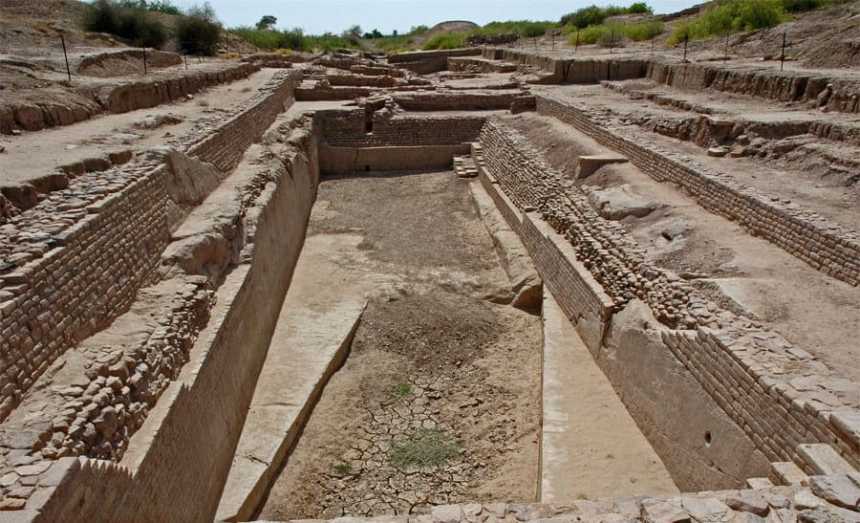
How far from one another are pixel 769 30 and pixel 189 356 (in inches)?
779

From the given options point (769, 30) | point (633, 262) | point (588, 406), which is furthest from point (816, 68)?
point (588, 406)

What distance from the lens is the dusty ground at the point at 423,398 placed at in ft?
19.4

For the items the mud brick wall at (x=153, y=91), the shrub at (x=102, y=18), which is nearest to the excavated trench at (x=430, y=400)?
the mud brick wall at (x=153, y=91)

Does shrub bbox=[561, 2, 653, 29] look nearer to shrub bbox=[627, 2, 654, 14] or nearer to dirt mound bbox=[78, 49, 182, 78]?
shrub bbox=[627, 2, 654, 14]

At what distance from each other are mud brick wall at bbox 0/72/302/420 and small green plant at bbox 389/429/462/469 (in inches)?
123

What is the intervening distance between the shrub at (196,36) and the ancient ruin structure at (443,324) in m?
14.7

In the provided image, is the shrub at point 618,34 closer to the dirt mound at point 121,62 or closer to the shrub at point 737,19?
the shrub at point 737,19

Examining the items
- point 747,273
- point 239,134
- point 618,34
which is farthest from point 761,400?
point 618,34

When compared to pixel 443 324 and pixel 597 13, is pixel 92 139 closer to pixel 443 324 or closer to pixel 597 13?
pixel 443 324

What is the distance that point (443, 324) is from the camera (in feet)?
28.3

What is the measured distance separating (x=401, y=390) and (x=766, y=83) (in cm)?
976

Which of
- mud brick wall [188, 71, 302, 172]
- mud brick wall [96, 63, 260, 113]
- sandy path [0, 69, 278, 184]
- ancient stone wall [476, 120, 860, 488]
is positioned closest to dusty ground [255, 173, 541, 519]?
ancient stone wall [476, 120, 860, 488]

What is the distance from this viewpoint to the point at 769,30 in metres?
18.4

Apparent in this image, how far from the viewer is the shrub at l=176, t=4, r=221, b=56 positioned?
25.5 meters
